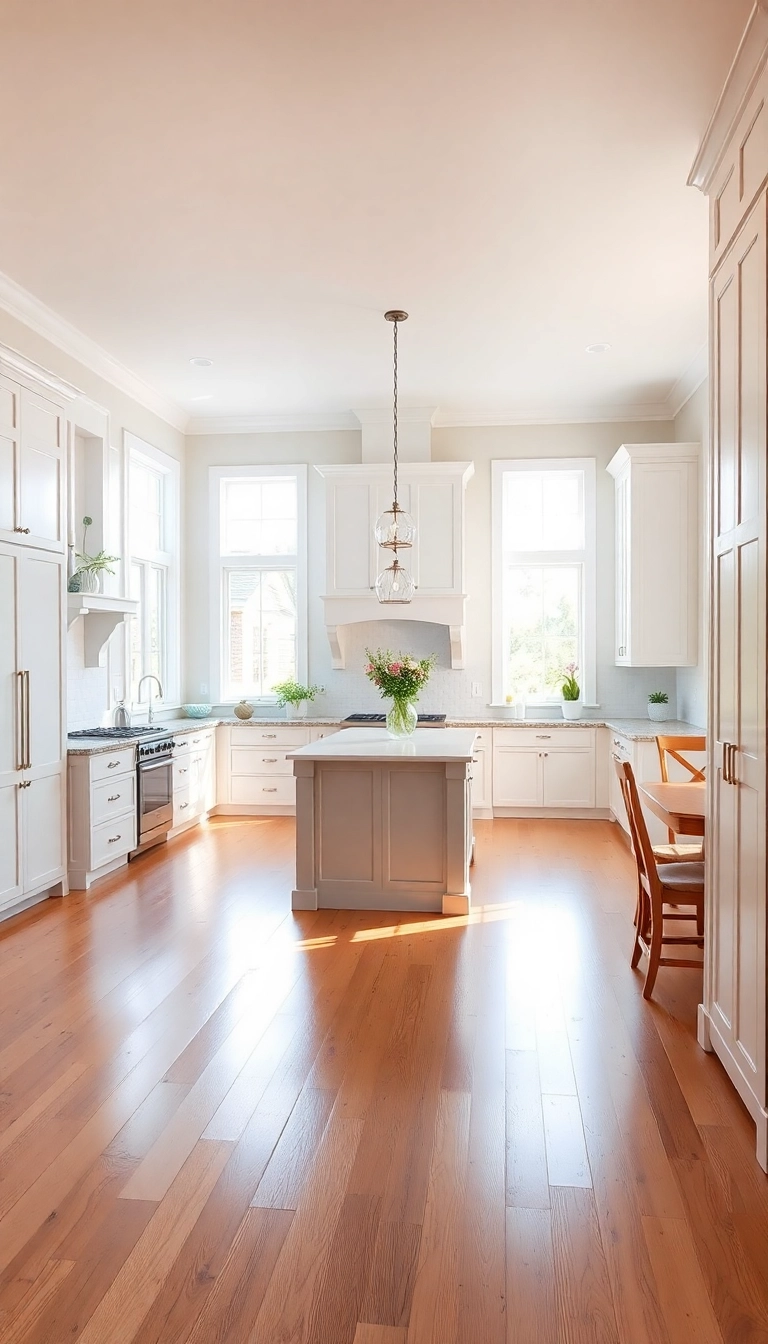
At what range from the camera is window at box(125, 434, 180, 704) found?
7.20 meters

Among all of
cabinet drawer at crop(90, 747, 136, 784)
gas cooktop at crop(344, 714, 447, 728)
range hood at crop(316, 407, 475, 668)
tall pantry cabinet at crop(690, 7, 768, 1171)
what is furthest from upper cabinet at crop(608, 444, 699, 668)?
cabinet drawer at crop(90, 747, 136, 784)

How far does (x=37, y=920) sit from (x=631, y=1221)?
348 cm

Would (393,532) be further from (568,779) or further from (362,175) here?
(568,779)

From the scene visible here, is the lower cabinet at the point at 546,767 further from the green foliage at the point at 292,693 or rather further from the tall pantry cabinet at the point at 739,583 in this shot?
the tall pantry cabinet at the point at 739,583

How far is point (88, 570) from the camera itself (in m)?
5.86

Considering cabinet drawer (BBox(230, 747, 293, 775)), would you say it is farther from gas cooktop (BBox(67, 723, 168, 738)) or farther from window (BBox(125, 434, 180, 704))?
gas cooktop (BBox(67, 723, 168, 738))

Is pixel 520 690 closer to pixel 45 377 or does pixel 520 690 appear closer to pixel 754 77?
pixel 45 377

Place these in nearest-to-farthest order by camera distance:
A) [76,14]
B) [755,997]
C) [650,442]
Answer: [755,997] < [76,14] < [650,442]

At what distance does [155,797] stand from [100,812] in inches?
31.6

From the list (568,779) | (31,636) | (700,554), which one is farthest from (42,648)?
(700,554)

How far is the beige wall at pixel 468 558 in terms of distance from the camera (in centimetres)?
767

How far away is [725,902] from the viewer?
2957mm

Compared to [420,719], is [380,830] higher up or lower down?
lower down

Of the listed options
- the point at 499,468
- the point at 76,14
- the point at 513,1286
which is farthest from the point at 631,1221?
the point at 499,468
